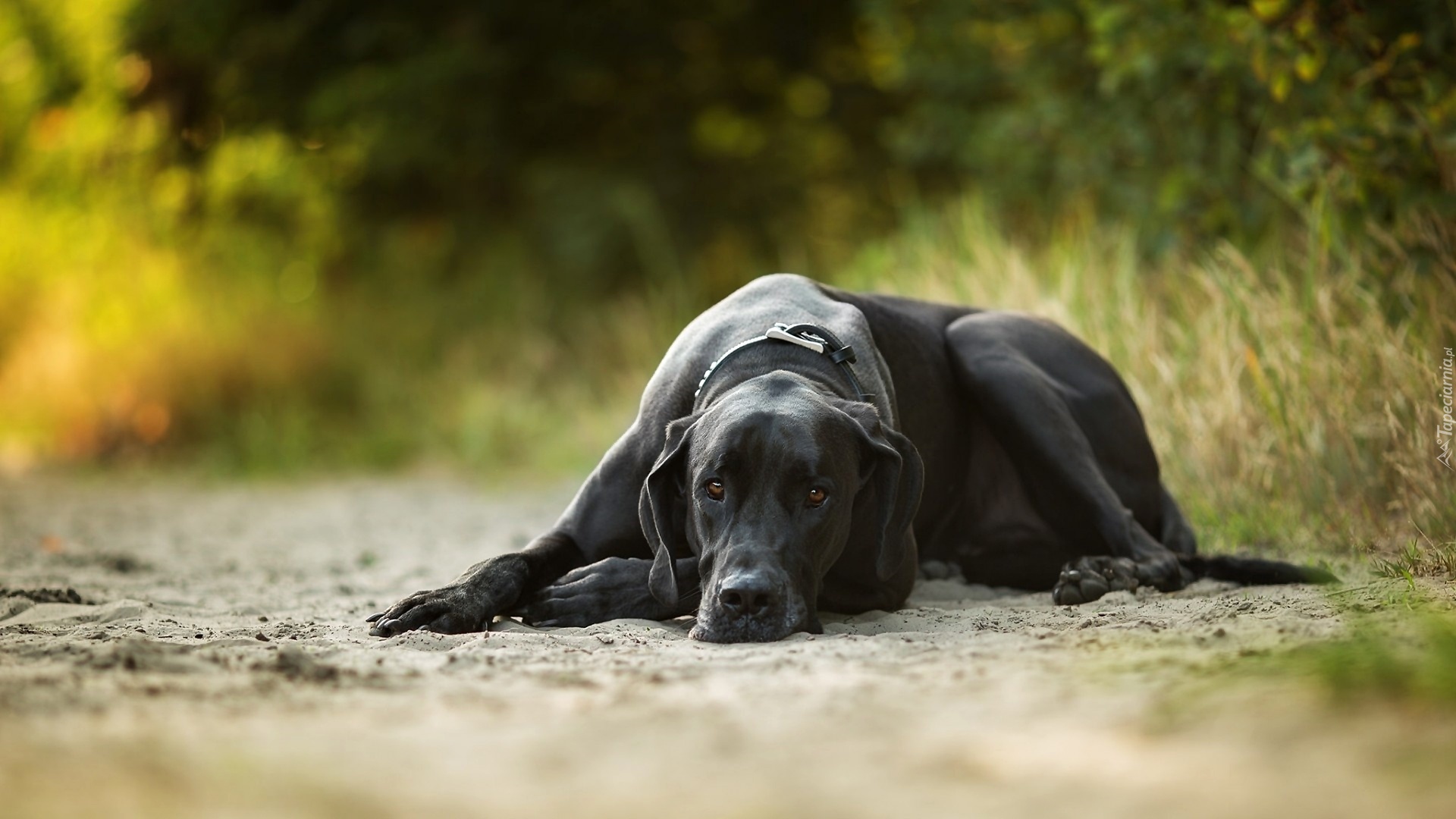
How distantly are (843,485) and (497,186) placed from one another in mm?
11113

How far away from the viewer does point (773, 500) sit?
390cm

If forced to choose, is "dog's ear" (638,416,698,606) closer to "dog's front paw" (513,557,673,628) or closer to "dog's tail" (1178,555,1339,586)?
"dog's front paw" (513,557,673,628)

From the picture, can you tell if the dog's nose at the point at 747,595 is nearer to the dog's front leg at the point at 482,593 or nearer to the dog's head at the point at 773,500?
the dog's head at the point at 773,500

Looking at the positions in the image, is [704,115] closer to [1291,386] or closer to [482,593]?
[1291,386]

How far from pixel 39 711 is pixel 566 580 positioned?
1925 millimetres

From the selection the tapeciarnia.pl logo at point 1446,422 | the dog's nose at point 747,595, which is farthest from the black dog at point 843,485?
the tapeciarnia.pl logo at point 1446,422

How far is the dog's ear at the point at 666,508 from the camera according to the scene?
161 inches

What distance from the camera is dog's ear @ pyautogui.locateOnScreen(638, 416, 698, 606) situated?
4082 mm

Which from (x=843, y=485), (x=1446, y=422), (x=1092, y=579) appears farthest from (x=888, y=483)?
(x=1446, y=422)

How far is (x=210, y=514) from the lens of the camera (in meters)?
8.41

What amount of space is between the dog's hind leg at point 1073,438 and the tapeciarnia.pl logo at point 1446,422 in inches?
37.9

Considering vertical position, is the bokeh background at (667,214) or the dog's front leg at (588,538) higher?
the bokeh background at (667,214)

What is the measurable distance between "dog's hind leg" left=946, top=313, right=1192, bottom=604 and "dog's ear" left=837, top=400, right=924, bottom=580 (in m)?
0.75

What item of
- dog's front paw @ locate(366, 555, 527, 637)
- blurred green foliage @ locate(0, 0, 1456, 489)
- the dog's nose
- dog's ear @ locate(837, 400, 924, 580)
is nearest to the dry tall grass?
blurred green foliage @ locate(0, 0, 1456, 489)
